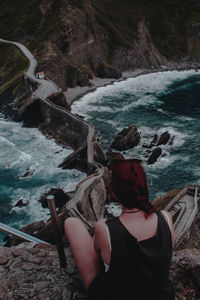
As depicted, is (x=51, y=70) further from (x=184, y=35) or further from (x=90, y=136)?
(x=184, y=35)

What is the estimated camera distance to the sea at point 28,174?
3826cm

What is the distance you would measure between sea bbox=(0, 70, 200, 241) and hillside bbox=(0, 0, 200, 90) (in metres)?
10.9

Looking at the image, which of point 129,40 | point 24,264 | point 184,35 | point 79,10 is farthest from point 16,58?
point 24,264

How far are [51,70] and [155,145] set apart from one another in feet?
124

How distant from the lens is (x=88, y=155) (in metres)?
44.0

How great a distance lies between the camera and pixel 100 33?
110688 mm

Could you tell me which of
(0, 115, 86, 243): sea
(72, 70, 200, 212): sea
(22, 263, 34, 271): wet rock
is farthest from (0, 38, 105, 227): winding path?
(22, 263, 34, 271): wet rock

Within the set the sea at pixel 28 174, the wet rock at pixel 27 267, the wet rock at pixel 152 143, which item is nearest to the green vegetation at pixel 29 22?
the sea at pixel 28 174

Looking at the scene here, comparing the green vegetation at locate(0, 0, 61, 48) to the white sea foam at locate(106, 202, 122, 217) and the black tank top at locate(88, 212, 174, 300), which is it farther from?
the black tank top at locate(88, 212, 174, 300)

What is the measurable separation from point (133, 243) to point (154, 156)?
4567cm

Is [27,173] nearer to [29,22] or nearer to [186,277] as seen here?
[186,277]

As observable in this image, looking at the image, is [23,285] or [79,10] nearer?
[23,285]

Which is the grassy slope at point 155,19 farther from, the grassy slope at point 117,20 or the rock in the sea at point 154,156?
the rock in the sea at point 154,156

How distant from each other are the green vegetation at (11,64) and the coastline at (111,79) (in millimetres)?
12672
